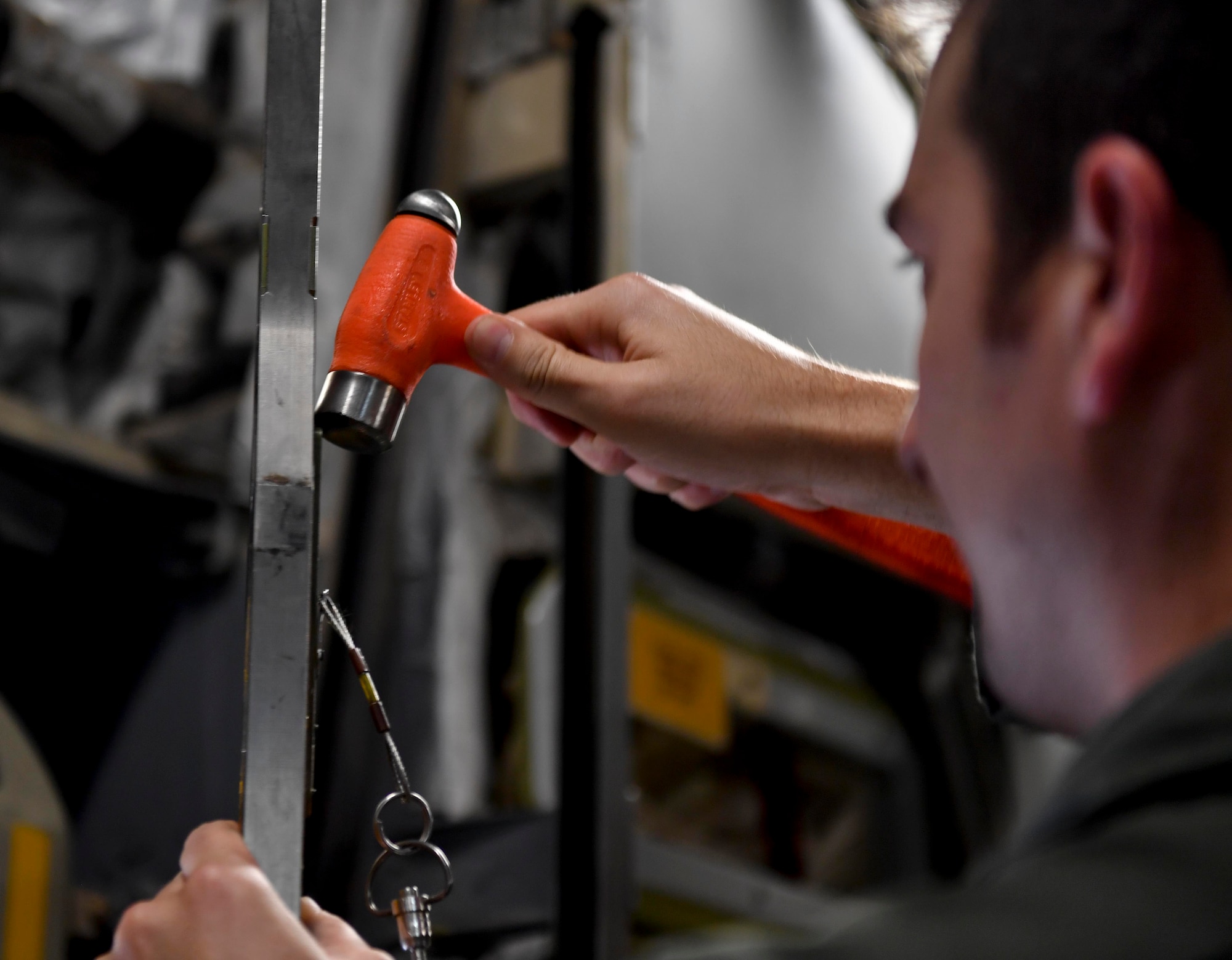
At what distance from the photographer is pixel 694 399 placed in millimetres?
812

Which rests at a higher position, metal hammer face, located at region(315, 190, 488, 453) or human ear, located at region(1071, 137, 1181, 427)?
human ear, located at region(1071, 137, 1181, 427)

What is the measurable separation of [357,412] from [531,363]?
0.16 m

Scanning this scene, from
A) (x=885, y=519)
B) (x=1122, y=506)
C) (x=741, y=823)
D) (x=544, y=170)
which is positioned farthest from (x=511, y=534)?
(x=1122, y=506)

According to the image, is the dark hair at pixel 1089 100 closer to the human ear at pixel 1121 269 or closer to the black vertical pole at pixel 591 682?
the human ear at pixel 1121 269

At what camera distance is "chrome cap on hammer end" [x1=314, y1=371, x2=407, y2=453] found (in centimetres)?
65

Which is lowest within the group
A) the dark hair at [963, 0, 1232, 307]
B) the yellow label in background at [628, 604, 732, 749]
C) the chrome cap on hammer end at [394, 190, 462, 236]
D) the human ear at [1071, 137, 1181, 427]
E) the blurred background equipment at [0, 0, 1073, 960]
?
the yellow label in background at [628, 604, 732, 749]

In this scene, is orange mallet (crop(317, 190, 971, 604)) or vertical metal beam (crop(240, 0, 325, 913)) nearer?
vertical metal beam (crop(240, 0, 325, 913))

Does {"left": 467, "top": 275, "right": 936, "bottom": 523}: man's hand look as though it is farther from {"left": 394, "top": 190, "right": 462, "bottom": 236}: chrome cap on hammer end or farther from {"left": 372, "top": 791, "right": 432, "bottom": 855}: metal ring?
{"left": 372, "top": 791, "right": 432, "bottom": 855}: metal ring

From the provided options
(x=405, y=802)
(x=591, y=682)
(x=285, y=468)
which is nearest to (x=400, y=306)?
(x=285, y=468)

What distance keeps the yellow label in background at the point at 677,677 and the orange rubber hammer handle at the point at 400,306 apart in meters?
1.04

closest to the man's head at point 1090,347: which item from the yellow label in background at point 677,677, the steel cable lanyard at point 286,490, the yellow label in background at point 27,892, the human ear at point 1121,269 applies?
the human ear at point 1121,269

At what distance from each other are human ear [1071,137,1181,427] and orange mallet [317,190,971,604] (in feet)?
1.20

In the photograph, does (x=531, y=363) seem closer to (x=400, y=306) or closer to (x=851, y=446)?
(x=400, y=306)

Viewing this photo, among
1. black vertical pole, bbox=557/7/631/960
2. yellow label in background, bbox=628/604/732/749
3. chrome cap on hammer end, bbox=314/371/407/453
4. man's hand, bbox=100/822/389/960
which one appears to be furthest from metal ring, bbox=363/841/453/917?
yellow label in background, bbox=628/604/732/749
